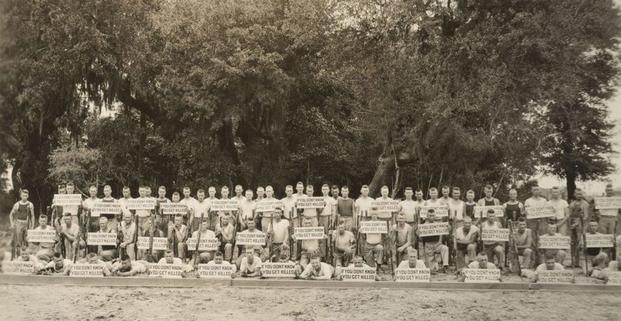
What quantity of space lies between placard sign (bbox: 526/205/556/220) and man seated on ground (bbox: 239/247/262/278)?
527cm

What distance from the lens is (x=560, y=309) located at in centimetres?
919

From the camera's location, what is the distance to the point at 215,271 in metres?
10.7

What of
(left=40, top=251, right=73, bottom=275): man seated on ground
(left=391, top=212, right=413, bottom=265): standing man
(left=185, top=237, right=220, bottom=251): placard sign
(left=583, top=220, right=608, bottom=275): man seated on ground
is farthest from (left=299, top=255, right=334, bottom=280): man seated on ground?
(left=583, top=220, right=608, bottom=275): man seated on ground

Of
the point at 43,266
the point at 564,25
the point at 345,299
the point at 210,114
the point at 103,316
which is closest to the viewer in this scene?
the point at 103,316

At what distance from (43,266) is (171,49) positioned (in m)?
9.20

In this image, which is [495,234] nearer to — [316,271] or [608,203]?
[608,203]

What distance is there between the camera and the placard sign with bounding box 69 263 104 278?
1082cm

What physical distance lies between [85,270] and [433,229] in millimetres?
Result: 6444

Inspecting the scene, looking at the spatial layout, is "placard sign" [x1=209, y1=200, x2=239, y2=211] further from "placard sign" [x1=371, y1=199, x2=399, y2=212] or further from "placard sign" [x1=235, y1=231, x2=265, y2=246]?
"placard sign" [x1=371, y1=199, x2=399, y2=212]

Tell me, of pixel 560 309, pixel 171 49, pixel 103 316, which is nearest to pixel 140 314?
pixel 103 316

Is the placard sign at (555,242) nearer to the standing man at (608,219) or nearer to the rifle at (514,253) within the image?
the rifle at (514,253)

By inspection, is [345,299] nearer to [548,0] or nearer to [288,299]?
[288,299]

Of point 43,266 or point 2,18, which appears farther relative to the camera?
point 2,18

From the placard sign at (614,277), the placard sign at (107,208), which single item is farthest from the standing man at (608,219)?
the placard sign at (107,208)
